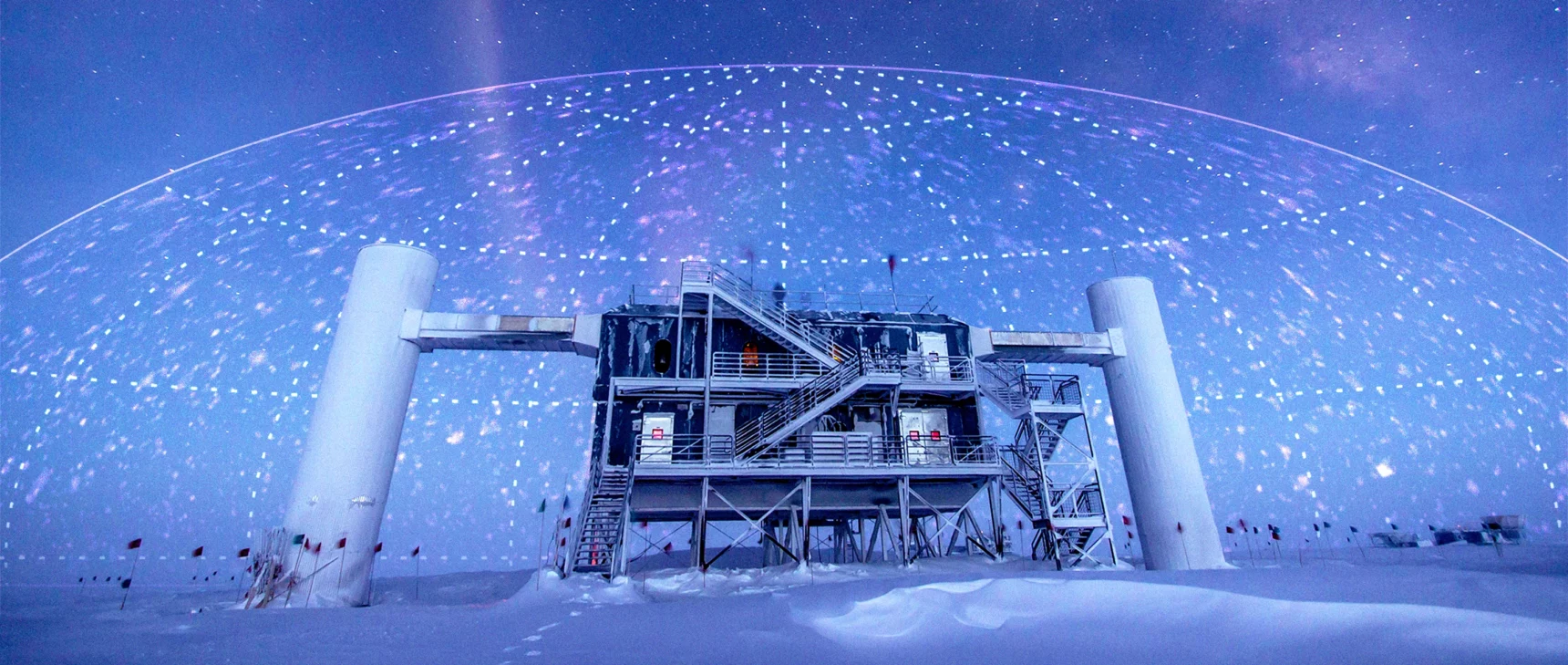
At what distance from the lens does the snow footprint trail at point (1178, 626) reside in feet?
14.7

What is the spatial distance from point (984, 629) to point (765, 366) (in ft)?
63.4

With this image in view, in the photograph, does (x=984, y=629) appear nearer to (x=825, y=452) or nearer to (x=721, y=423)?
(x=825, y=452)

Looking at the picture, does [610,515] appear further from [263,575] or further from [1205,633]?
[1205,633]

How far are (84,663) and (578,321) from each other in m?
18.4

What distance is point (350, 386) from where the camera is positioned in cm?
2264

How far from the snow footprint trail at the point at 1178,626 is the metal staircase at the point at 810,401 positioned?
13678 millimetres

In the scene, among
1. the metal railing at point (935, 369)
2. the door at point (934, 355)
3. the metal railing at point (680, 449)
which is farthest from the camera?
the door at point (934, 355)

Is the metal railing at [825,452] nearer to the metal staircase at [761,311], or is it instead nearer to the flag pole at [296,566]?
the metal staircase at [761,311]

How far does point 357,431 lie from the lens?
72.7ft

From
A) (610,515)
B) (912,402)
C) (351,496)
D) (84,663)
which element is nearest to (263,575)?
(351,496)

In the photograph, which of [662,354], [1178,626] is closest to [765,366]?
[662,354]

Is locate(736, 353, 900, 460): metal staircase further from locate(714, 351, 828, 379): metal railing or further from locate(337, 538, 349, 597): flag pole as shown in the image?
locate(337, 538, 349, 597): flag pole

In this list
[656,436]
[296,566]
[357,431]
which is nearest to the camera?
[296,566]

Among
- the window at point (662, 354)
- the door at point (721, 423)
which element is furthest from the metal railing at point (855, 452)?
the window at point (662, 354)
